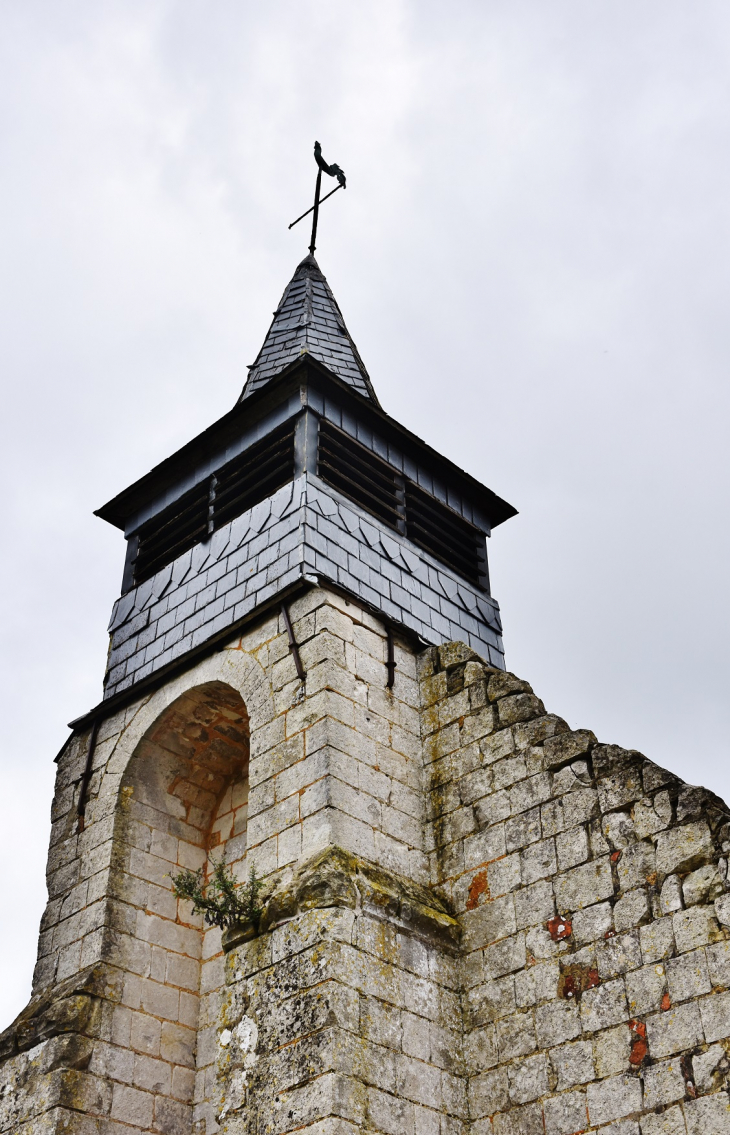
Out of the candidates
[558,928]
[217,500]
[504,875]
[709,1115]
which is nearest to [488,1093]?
[558,928]

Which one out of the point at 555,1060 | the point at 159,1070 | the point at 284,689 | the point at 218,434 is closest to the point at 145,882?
the point at 159,1070

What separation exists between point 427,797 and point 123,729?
232cm

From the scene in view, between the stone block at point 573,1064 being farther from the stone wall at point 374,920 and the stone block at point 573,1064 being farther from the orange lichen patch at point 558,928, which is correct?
the orange lichen patch at point 558,928

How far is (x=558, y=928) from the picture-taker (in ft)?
19.6

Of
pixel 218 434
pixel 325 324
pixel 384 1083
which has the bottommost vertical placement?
pixel 384 1083

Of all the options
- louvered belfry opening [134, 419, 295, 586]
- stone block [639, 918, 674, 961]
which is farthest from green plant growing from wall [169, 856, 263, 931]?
louvered belfry opening [134, 419, 295, 586]

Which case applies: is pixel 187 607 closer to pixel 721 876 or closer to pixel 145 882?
pixel 145 882

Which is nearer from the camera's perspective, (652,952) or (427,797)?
(652,952)

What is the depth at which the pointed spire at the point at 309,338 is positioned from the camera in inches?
396

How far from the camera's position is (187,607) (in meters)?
8.42

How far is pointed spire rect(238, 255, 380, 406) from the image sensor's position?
33.0 ft

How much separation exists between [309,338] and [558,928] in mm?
6141

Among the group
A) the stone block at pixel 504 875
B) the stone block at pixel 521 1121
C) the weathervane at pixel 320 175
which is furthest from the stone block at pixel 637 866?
the weathervane at pixel 320 175

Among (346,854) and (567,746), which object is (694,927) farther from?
(346,854)
